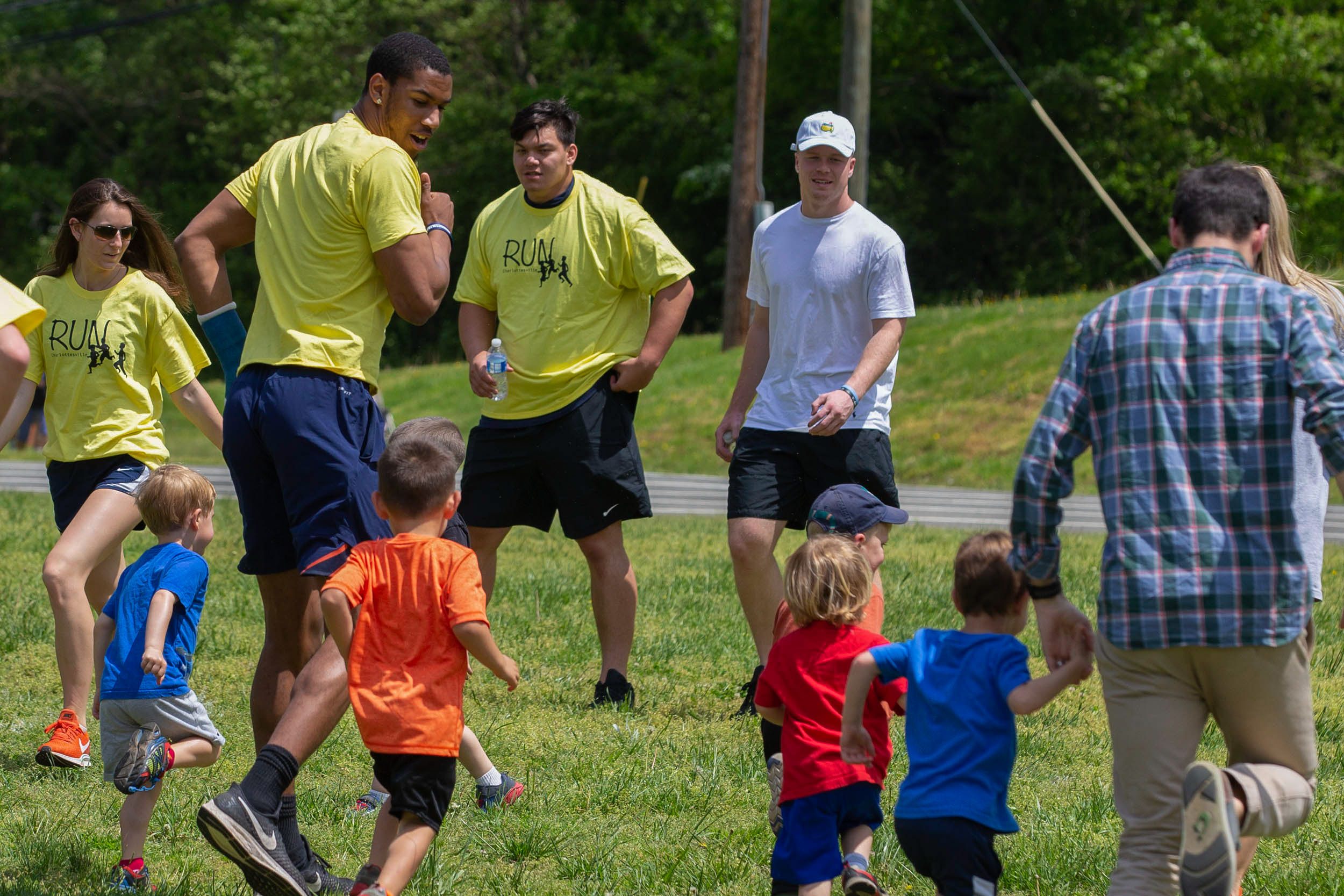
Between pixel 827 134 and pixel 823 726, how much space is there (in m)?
2.64

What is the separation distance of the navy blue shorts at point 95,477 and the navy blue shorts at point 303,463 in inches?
52.1

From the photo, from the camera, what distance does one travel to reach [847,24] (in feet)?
55.7

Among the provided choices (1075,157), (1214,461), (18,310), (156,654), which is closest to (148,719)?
(156,654)

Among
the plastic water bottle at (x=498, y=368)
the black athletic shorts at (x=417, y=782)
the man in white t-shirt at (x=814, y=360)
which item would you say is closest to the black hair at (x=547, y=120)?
the plastic water bottle at (x=498, y=368)

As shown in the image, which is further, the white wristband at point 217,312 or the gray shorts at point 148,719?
the white wristband at point 217,312

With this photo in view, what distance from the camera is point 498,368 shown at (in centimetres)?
579

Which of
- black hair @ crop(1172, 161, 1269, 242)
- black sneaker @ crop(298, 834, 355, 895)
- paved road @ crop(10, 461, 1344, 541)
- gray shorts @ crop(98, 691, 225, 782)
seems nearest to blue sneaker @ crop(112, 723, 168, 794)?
gray shorts @ crop(98, 691, 225, 782)

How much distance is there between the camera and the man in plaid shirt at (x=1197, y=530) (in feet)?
9.72

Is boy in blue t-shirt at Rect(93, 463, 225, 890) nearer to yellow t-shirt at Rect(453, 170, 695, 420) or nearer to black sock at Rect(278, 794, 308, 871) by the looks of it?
black sock at Rect(278, 794, 308, 871)

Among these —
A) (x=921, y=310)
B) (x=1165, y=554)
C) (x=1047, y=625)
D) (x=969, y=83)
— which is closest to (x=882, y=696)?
(x=1047, y=625)

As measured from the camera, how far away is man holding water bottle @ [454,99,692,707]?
5844mm

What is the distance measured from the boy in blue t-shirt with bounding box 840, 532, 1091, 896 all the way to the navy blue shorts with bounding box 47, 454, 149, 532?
3.20 meters

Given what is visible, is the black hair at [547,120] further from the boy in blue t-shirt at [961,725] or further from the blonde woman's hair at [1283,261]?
the boy in blue t-shirt at [961,725]

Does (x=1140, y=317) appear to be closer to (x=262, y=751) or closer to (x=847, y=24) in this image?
(x=262, y=751)
